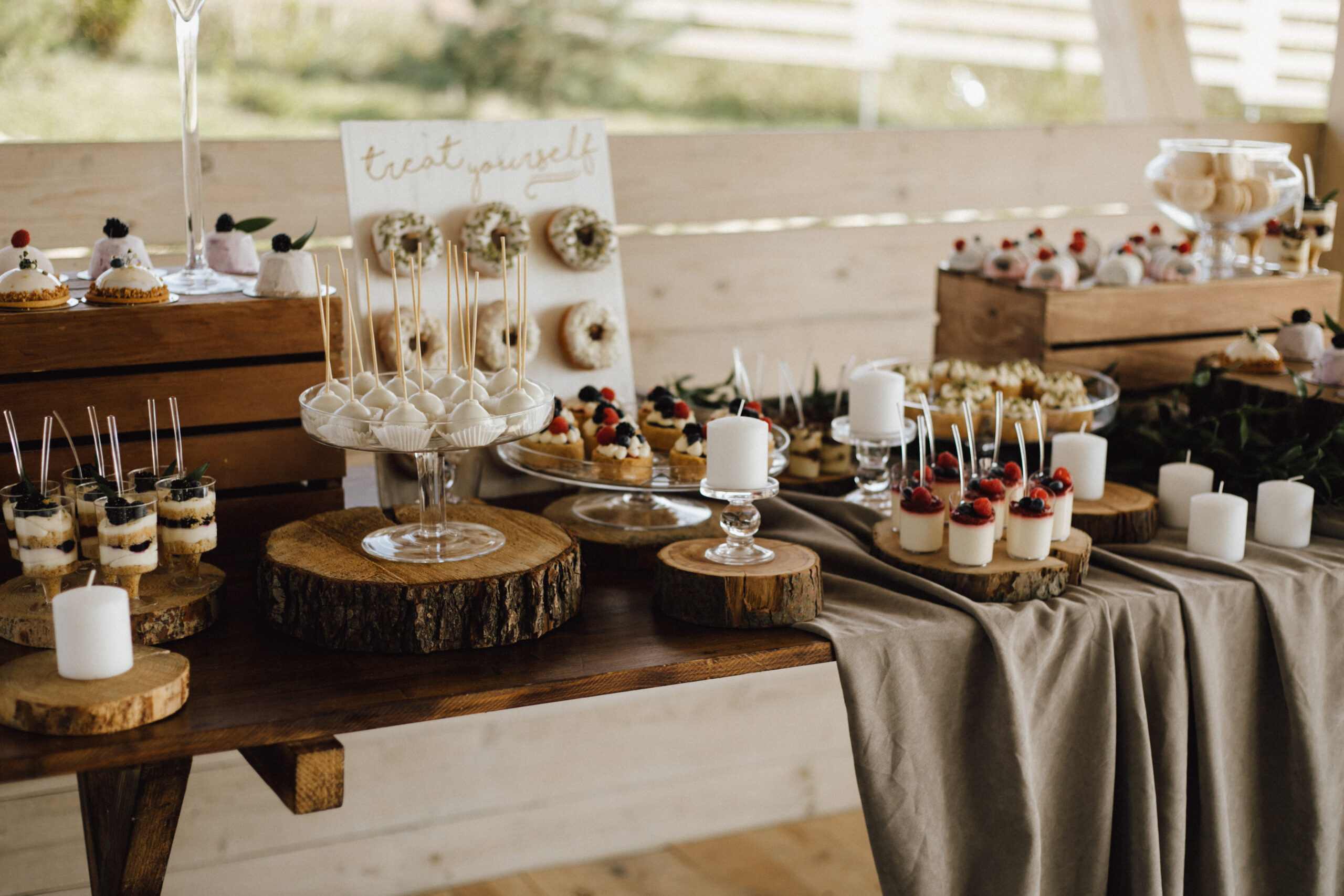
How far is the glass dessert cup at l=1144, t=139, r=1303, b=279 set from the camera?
2.17m

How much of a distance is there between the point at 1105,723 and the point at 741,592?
45 cm

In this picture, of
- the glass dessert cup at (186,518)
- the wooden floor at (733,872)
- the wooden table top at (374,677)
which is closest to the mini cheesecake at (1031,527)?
the wooden table top at (374,677)

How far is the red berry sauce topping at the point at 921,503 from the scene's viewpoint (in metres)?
1.49

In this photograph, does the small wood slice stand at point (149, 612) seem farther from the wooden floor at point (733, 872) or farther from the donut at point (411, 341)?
the wooden floor at point (733, 872)

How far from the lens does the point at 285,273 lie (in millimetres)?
1534

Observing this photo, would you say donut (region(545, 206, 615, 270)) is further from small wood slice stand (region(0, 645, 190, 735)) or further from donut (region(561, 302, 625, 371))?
small wood slice stand (region(0, 645, 190, 735))

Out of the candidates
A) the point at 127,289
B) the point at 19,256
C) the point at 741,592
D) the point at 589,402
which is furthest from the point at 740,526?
the point at 19,256

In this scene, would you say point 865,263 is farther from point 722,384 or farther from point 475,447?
point 475,447

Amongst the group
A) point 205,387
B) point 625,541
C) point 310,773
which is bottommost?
point 310,773

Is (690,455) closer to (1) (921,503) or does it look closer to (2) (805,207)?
(1) (921,503)

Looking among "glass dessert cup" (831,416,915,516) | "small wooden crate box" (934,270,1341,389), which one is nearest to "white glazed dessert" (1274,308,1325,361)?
"small wooden crate box" (934,270,1341,389)

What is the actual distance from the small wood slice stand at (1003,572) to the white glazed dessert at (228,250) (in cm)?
92

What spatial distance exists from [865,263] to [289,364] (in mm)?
1469

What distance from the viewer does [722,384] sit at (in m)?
1.97
